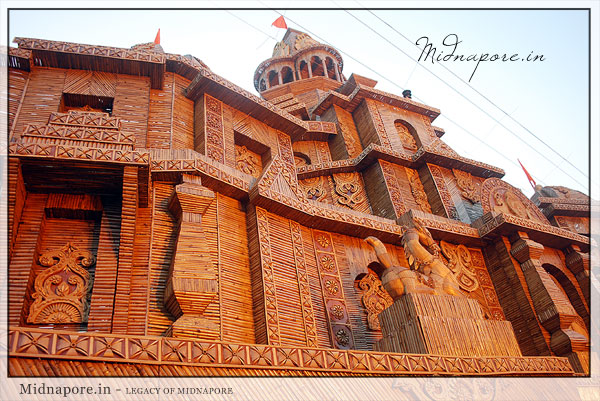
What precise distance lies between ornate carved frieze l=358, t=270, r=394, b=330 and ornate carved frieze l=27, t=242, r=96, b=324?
20.5 feet

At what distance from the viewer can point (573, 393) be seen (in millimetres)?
10508

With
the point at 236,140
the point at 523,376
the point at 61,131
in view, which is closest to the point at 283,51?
the point at 236,140

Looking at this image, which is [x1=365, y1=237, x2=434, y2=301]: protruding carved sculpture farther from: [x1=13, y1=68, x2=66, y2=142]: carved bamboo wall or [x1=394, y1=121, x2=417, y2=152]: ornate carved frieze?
[x1=394, y1=121, x2=417, y2=152]: ornate carved frieze

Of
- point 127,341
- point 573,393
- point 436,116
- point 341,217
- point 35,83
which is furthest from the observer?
point 436,116

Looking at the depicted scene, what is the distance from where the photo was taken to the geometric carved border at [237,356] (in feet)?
19.5

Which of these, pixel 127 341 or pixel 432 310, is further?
pixel 432 310

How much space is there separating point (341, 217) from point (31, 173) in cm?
705

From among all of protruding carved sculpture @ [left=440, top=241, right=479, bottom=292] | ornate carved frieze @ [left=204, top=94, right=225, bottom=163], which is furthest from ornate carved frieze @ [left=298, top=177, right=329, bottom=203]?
protruding carved sculpture @ [left=440, top=241, right=479, bottom=292]

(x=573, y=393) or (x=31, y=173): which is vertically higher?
(x=31, y=173)

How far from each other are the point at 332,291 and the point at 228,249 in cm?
280

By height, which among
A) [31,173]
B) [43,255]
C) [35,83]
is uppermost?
[35,83]

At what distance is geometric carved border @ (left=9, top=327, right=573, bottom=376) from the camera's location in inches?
234

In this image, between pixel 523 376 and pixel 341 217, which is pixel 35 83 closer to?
pixel 341 217

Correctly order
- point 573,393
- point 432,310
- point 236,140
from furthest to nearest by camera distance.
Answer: point 236,140
point 573,393
point 432,310
